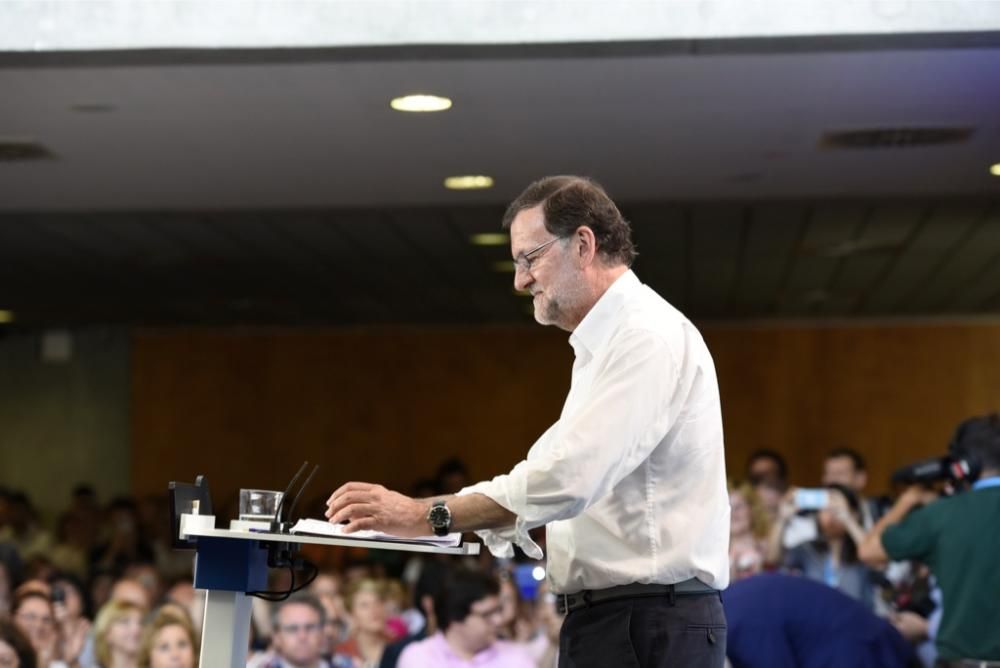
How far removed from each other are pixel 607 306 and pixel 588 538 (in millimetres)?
362

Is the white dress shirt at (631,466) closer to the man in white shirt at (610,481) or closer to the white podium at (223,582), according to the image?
the man in white shirt at (610,481)

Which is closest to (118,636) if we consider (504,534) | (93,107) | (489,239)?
(93,107)

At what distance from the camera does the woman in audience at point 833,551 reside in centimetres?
584

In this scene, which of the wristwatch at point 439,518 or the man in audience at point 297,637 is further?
the man in audience at point 297,637

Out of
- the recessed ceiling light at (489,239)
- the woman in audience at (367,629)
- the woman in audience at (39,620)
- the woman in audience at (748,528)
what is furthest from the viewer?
the recessed ceiling light at (489,239)

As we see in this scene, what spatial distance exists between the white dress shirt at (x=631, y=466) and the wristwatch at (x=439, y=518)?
69 millimetres

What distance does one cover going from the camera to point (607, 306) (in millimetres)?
2316

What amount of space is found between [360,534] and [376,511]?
0.04m

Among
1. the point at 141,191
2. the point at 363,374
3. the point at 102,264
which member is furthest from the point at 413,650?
the point at 363,374

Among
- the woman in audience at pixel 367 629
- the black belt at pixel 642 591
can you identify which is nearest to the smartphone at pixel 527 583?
the woman in audience at pixel 367 629

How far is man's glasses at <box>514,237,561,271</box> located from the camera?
7.64ft

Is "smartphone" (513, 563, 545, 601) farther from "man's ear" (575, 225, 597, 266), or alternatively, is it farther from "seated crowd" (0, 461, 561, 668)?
"man's ear" (575, 225, 597, 266)

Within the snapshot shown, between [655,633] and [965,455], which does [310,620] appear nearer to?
[965,455]

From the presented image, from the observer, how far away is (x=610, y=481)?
6.98 feet
